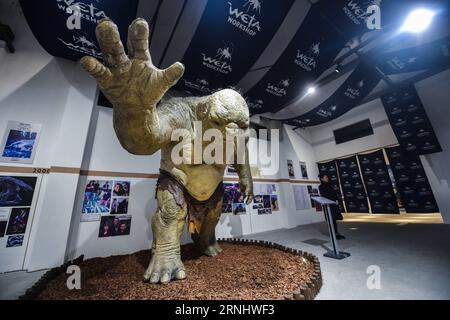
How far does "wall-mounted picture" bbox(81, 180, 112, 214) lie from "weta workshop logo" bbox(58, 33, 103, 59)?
1788 millimetres

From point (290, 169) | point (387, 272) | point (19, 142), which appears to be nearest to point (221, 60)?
point (19, 142)

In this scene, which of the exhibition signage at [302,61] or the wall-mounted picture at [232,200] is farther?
the wall-mounted picture at [232,200]

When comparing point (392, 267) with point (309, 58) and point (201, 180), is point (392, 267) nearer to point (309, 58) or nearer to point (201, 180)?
point (201, 180)

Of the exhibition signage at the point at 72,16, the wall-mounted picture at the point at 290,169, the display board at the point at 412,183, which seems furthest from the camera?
the wall-mounted picture at the point at 290,169

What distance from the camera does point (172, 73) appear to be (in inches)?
34.2

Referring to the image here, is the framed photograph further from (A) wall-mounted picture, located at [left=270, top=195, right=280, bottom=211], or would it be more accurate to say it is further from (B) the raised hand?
(A) wall-mounted picture, located at [left=270, top=195, right=280, bottom=211]

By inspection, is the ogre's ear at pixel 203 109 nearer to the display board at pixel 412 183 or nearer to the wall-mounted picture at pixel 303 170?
the wall-mounted picture at pixel 303 170

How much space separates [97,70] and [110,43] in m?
0.13

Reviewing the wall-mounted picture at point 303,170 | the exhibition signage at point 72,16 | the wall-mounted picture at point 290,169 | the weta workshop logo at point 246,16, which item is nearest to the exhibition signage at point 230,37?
the weta workshop logo at point 246,16

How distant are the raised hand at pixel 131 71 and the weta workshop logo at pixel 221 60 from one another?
5.93 ft

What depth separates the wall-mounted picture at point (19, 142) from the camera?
2290 mm

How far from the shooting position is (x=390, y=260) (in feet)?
6.59

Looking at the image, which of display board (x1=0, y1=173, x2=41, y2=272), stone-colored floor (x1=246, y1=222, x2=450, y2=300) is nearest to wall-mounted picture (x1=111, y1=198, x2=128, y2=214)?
display board (x1=0, y1=173, x2=41, y2=272)
